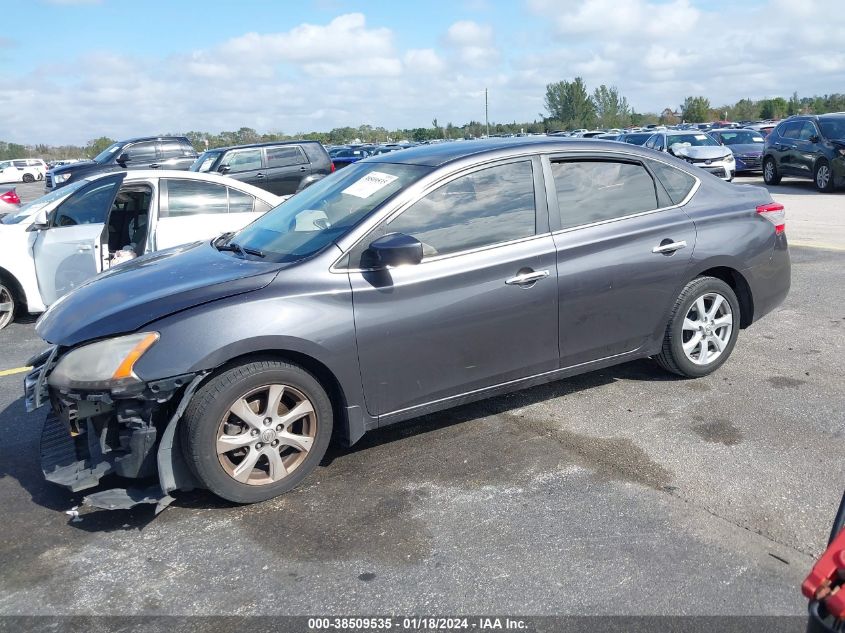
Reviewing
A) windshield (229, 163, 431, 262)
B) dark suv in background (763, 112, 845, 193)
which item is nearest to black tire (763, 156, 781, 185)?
dark suv in background (763, 112, 845, 193)

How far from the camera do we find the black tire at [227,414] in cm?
340

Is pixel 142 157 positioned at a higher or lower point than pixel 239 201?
higher

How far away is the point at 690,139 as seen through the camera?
20484 mm

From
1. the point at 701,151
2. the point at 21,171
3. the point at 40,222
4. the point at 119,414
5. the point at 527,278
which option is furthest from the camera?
the point at 21,171

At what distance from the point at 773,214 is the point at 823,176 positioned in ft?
43.9

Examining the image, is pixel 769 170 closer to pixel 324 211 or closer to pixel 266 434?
pixel 324 211

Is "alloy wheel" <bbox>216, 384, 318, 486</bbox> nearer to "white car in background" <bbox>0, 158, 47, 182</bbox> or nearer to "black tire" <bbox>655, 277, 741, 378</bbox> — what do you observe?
"black tire" <bbox>655, 277, 741, 378</bbox>

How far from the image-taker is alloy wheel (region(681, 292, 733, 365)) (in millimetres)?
4879

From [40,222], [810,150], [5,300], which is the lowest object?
[5,300]

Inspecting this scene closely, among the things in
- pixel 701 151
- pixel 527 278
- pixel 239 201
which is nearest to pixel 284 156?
pixel 239 201

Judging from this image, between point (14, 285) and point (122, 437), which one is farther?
point (14, 285)

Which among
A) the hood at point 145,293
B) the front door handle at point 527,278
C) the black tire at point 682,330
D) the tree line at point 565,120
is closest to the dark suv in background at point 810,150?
the black tire at point 682,330

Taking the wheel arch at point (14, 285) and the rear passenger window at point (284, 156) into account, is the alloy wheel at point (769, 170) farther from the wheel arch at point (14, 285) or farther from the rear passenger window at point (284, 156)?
the wheel arch at point (14, 285)

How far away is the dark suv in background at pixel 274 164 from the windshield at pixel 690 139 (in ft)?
32.7
